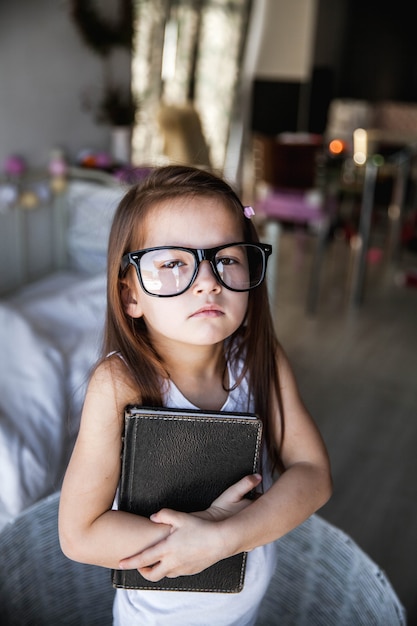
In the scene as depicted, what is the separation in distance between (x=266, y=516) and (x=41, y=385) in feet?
3.34

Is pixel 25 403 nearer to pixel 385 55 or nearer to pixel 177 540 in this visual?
pixel 177 540

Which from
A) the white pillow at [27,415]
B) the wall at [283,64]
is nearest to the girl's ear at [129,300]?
the white pillow at [27,415]

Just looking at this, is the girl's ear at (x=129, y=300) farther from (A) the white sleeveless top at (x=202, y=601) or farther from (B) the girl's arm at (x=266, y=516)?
(B) the girl's arm at (x=266, y=516)

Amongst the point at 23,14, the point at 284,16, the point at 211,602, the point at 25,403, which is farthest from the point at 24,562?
the point at 284,16

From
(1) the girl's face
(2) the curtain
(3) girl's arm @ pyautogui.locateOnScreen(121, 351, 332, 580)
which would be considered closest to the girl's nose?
(1) the girl's face

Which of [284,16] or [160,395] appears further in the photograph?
[284,16]

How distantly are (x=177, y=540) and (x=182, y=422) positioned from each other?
0.43 feet

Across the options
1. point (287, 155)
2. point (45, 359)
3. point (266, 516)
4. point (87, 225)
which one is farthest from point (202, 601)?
point (287, 155)

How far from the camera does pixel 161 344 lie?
0.85 metres

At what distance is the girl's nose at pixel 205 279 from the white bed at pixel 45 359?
348mm

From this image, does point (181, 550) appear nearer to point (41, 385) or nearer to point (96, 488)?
point (96, 488)

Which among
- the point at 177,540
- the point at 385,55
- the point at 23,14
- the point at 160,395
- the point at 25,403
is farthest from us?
the point at 385,55

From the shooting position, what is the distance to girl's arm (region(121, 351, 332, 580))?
706mm

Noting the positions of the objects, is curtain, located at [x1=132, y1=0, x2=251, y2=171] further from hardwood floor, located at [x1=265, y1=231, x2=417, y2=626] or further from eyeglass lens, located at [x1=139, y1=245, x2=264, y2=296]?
eyeglass lens, located at [x1=139, y1=245, x2=264, y2=296]
